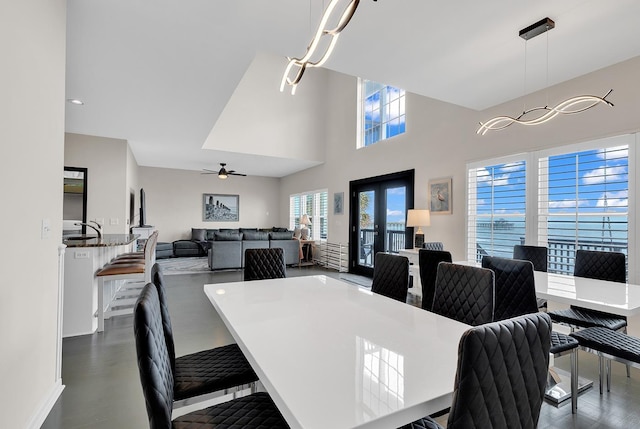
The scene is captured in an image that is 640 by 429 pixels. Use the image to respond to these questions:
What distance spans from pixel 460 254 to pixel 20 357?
4424 millimetres

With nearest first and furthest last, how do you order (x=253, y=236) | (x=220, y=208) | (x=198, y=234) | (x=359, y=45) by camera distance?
1. (x=359, y=45)
2. (x=253, y=236)
3. (x=198, y=234)
4. (x=220, y=208)

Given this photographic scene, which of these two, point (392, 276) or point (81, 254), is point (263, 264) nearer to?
point (392, 276)

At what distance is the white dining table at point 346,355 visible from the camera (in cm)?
77

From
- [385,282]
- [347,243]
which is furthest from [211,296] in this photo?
[347,243]

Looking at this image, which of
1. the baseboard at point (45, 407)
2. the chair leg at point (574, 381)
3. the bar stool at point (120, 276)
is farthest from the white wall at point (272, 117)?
the chair leg at point (574, 381)

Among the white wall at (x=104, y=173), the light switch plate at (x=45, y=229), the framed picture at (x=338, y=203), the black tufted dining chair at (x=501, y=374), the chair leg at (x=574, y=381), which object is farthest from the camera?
the framed picture at (x=338, y=203)

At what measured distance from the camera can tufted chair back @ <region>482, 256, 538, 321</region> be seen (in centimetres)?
208

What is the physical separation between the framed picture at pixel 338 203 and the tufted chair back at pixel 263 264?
433cm

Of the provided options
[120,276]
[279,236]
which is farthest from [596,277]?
[279,236]

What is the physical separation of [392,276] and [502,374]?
1.53 m

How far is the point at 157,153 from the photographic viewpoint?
7.14 metres

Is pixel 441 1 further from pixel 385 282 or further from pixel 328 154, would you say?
pixel 328 154

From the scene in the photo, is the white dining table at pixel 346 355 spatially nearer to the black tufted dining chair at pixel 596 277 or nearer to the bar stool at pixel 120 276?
the black tufted dining chair at pixel 596 277

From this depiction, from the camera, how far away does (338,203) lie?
725cm
